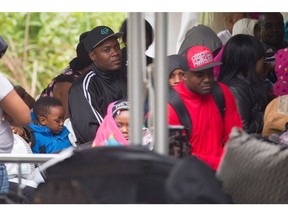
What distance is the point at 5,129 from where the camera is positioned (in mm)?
6016

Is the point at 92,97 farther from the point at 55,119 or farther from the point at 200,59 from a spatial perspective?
the point at 200,59

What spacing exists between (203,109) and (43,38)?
34.4 ft

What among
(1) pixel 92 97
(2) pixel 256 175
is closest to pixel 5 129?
(1) pixel 92 97

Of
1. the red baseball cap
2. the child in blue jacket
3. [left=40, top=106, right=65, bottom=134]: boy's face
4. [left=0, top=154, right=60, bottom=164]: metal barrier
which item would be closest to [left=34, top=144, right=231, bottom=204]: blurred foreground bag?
[left=0, top=154, right=60, bottom=164]: metal barrier

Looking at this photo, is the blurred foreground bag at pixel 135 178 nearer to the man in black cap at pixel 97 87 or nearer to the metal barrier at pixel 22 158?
the metal barrier at pixel 22 158

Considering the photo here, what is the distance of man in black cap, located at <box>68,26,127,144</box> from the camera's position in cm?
732

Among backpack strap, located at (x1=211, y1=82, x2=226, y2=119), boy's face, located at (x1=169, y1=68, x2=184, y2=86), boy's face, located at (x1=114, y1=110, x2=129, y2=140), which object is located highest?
boy's face, located at (x1=169, y1=68, x2=184, y2=86)

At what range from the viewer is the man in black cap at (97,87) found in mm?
7324

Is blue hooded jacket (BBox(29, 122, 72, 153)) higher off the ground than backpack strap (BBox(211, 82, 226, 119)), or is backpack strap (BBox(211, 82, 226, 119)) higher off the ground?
backpack strap (BBox(211, 82, 226, 119))

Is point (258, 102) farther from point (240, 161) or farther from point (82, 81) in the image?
point (240, 161)

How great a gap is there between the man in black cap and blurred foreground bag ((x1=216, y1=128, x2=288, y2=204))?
264 cm

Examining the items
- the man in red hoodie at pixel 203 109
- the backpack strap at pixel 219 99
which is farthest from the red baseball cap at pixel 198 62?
the backpack strap at pixel 219 99

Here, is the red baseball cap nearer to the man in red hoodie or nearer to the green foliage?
the man in red hoodie

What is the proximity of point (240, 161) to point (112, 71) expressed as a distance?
2.93 metres
